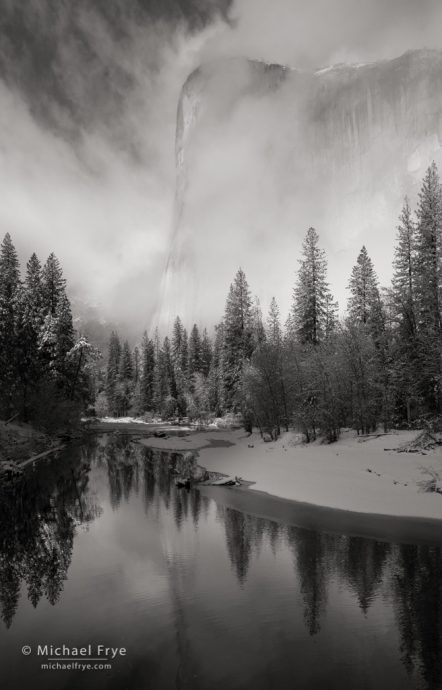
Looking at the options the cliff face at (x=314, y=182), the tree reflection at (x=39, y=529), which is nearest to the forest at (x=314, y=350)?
the tree reflection at (x=39, y=529)

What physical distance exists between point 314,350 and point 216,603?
26190 mm

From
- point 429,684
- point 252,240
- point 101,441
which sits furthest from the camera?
point 252,240

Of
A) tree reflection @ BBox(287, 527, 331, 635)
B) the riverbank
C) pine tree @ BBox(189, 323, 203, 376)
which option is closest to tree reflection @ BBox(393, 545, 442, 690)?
tree reflection @ BBox(287, 527, 331, 635)

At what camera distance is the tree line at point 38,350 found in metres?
36.8

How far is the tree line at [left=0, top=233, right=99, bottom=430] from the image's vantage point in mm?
36781

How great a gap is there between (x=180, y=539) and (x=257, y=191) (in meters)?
143

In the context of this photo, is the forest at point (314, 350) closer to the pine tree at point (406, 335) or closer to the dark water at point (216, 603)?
the pine tree at point (406, 335)

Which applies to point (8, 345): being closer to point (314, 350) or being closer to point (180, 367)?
point (314, 350)

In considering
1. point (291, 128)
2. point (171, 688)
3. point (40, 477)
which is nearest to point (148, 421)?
point (40, 477)

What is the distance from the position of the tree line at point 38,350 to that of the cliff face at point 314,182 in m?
51.7

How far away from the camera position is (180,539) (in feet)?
43.4

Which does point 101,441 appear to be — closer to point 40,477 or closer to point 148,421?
point 40,477

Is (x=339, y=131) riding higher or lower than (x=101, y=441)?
higher

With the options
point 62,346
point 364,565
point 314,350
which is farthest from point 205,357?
point 364,565
